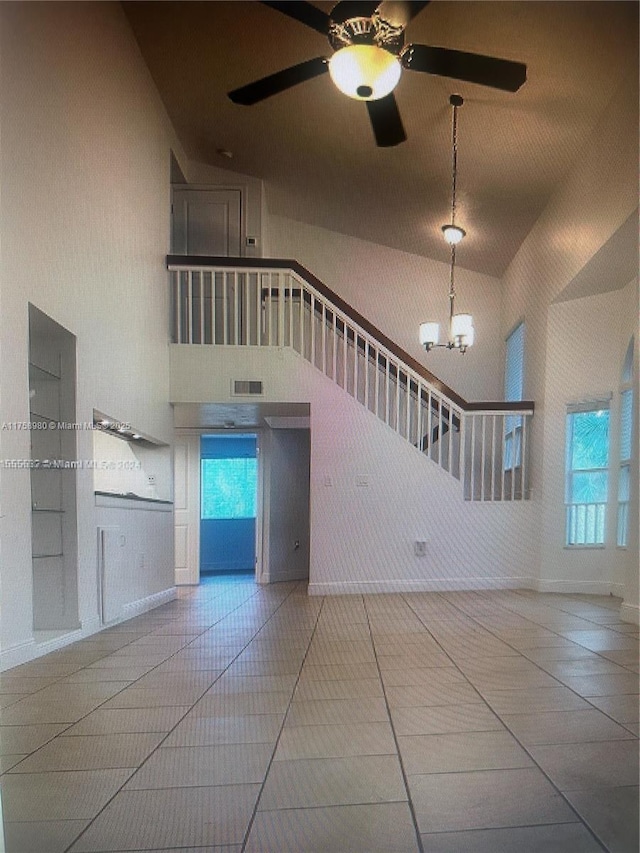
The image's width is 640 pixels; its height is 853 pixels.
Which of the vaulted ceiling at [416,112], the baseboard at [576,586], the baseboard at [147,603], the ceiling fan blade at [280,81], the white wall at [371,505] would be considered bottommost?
the baseboard at [147,603]

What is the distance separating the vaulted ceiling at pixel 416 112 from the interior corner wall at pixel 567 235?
0.11m

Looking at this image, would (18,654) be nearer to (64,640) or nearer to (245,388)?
(64,640)

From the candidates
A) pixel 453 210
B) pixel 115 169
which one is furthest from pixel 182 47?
pixel 453 210

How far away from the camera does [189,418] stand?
5371 millimetres

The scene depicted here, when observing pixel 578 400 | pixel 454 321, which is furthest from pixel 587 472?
pixel 454 321

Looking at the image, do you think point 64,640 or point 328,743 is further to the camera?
point 64,640

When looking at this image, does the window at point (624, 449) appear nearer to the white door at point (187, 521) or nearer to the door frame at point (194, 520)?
the door frame at point (194, 520)

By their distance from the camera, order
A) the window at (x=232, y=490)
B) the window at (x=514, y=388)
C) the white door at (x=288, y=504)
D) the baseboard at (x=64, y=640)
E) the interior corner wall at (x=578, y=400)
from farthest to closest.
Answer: the window at (x=232, y=490) → the white door at (x=288, y=504) → the window at (x=514, y=388) → the interior corner wall at (x=578, y=400) → the baseboard at (x=64, y=640)

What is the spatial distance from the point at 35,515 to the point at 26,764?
1.62m

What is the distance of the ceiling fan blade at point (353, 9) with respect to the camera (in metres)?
1.91

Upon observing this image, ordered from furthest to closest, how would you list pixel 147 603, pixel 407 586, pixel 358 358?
pixel 358 358 < pixel 407 586 < pixel 147 603

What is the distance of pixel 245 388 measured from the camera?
458 cm

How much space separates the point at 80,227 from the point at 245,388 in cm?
199

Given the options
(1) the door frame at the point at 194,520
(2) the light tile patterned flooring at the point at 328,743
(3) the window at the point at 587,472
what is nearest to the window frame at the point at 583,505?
(3) the window at the point at 587,472
